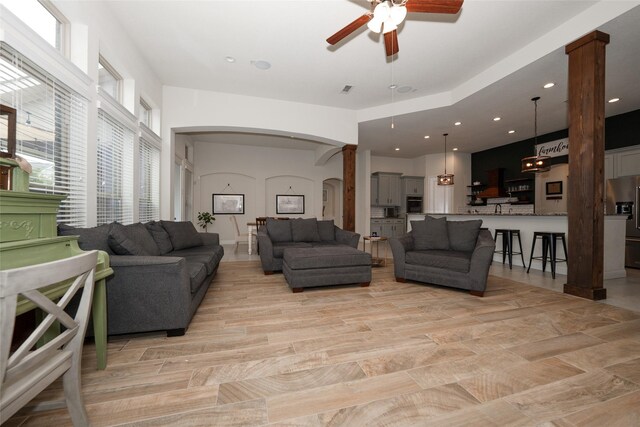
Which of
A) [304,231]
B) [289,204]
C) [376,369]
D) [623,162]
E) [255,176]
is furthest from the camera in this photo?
[289,204]

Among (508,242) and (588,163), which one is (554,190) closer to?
(508,242)

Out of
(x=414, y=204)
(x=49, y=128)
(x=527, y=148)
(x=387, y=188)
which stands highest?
(x=527, y=148)

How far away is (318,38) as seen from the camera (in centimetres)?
343

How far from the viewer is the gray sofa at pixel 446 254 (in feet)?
10.1

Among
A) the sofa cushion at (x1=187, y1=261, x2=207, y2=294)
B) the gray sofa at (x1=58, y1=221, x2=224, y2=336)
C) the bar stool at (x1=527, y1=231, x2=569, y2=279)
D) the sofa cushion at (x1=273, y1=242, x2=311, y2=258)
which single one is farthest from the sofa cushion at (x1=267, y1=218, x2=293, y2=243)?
the bar stool at (x1=527, y1=231, x2=569, y2=279)

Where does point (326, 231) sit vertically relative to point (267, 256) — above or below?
above

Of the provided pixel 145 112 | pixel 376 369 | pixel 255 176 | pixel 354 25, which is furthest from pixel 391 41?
pixel 255 176

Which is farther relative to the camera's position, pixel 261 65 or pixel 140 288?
pixel 261 65

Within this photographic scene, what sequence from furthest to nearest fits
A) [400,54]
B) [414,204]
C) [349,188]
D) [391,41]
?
[414,204], [349,188], [400,54], [391,41]

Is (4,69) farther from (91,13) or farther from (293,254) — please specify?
(293,254)

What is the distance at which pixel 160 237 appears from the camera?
336 cm

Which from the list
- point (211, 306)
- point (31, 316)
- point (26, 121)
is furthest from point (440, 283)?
point (26, 121)

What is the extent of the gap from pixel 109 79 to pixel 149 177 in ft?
5.23

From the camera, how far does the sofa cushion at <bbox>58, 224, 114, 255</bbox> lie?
6.70 ft
